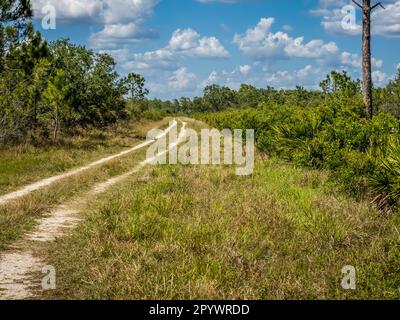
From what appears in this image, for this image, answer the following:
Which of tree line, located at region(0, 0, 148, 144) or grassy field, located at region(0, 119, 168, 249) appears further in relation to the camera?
tree line, located at region(0, 0, 148, 144)

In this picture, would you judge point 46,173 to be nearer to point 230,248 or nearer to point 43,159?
point 43,159

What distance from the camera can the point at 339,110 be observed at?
14.4 metres

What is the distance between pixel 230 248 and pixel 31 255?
3.04m

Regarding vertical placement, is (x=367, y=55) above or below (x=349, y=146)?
above

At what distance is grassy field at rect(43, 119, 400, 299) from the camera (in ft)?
17.4

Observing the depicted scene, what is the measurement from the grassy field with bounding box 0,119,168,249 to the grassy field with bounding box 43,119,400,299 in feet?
3.60

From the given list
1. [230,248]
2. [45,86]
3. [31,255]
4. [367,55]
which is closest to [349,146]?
[367,55]

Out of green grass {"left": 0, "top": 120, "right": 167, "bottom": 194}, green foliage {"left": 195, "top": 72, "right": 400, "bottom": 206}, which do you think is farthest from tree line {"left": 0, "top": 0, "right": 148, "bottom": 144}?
green foliage {"left": 195, "top": 72, "right": 400, "bottom": 206}

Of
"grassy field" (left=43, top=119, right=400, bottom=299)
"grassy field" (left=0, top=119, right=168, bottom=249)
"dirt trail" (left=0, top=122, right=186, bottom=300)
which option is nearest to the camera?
"grassy field" (left=43, top=119, right=400, bottom=299)

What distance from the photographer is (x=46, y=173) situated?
15445mm

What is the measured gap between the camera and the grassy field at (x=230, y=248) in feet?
17.4

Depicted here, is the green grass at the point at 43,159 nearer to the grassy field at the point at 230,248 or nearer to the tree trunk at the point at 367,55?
the grassy field at the point at 230,248

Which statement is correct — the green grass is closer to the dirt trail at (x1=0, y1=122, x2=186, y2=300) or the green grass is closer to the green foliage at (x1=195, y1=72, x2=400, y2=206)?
the dirt trail at (x1=0, y1=122, x2=186, y2=300)
